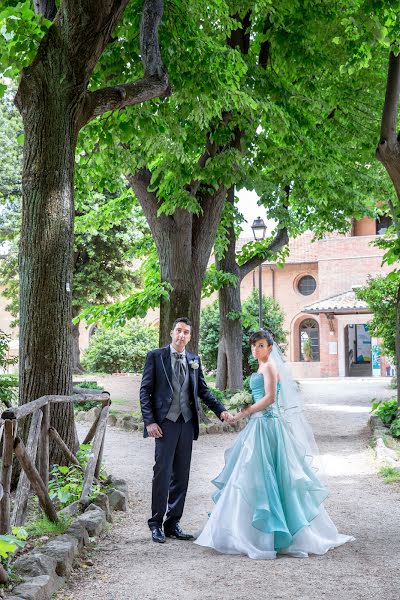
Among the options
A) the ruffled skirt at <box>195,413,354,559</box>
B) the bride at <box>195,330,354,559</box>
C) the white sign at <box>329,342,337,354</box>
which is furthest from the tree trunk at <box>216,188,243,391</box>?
the white sign at <box>329,342,337,354</box>

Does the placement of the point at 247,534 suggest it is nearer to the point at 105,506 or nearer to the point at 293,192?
the point at 105,506

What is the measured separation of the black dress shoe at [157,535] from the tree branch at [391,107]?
6.53 metres

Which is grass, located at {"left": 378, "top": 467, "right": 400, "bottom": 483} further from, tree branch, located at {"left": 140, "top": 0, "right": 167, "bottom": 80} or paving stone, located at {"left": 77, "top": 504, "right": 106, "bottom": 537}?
tree branch, located at {"left": 140, "top": 0, "right": 167, "bottom": 80}

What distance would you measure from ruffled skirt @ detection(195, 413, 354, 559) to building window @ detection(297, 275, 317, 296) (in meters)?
39.1

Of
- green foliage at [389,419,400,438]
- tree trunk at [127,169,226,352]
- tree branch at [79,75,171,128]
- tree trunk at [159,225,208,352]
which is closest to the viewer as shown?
tree branch at [79,75,171,128]

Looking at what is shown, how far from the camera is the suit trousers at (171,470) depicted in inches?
245

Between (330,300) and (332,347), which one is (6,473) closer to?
(332,347)

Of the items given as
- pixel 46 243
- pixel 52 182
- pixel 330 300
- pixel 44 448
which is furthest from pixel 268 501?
pixel 330 300

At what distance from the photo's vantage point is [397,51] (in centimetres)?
885

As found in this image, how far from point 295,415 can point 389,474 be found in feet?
11.6

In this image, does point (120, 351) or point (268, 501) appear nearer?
point (268, 501)

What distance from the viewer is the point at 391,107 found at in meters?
10.3

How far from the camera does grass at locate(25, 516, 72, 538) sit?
221 inches

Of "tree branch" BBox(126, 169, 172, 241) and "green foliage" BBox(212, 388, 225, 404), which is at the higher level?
"tree branch" BBox(126, 169, 172, 241)
